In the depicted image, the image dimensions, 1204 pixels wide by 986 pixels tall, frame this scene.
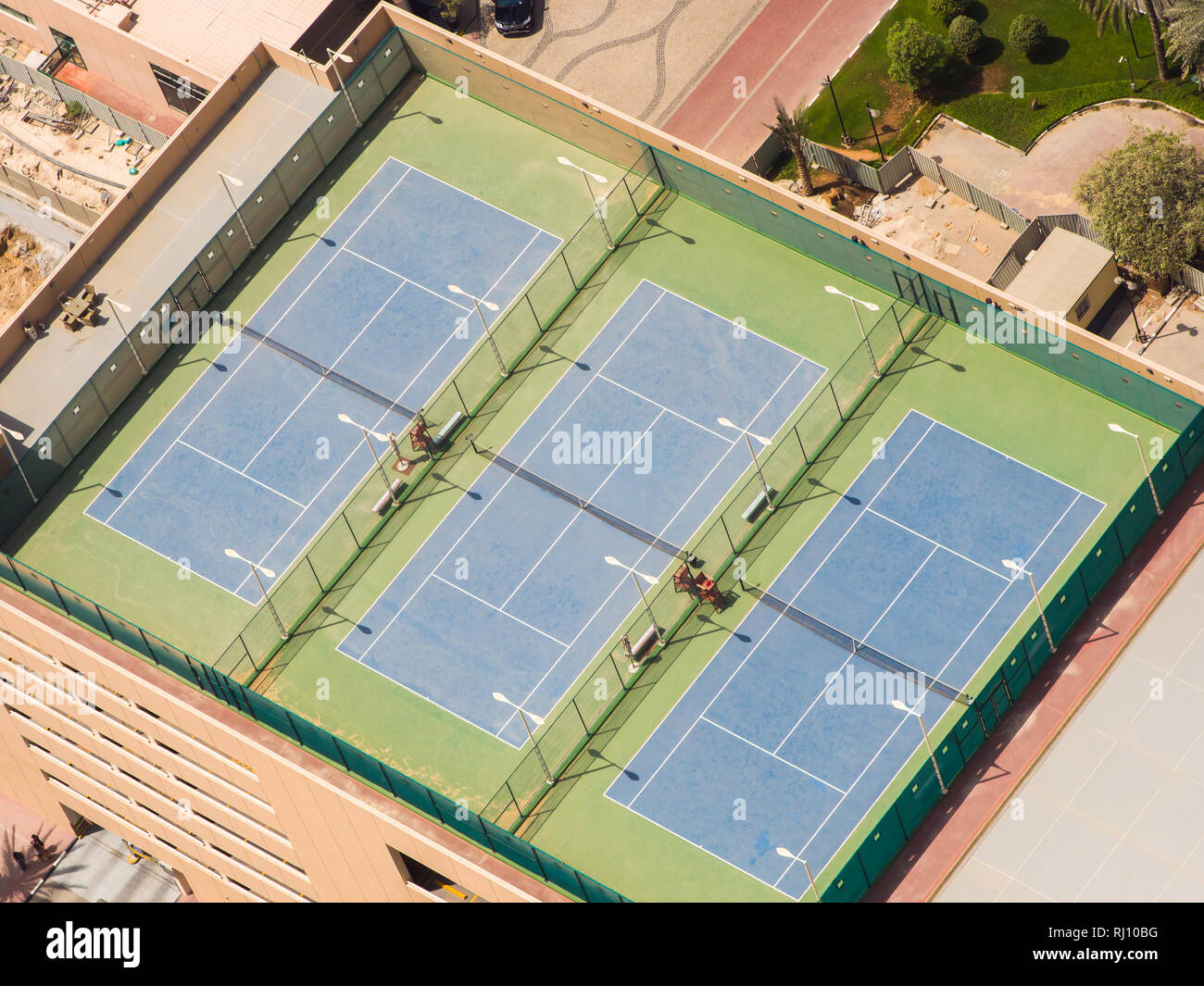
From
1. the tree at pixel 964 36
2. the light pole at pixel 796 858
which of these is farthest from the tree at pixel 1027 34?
the light pole at pixel 796 858

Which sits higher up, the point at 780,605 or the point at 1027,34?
the point at 1027,34

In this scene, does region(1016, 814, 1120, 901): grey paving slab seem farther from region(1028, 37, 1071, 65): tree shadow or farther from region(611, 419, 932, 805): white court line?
region(1028, 37, 1071, 65): tree shadow

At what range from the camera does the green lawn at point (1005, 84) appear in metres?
93.6

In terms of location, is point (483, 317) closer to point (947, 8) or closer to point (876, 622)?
point (876, 622)

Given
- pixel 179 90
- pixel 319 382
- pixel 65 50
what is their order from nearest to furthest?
1. pixel 319 382
2. pixel 179 90
3. pixel 65 50

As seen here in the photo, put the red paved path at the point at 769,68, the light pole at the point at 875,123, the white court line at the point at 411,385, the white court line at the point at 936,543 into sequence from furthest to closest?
the red paved path at the point at 769,68 → the light pole at the point at 875,123 → the white court line at the point at 411,385 → the white court line at the point at 936,543

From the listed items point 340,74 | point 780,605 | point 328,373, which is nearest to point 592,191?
point 340,74

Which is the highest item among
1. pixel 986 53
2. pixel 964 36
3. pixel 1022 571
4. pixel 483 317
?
pixel 986 53

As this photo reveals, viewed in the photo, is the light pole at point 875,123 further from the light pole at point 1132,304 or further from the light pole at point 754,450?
the light pole at point 754,450

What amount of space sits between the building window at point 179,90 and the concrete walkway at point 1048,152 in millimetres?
27925

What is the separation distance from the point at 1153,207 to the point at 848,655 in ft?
83.0

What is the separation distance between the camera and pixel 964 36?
9462 cm

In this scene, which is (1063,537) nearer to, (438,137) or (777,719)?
(777,719)

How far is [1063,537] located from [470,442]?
18.1 m
